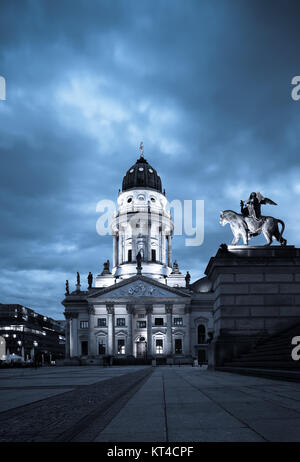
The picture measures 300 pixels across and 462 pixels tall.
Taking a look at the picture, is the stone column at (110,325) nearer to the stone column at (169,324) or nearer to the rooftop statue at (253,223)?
the stone column at (169,324)

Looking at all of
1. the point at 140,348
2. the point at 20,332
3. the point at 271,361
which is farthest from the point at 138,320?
the point at 271,361

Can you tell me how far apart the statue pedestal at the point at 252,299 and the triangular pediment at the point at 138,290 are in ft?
278

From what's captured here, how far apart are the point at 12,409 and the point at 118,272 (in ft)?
374

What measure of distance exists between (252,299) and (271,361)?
6366 millimetres

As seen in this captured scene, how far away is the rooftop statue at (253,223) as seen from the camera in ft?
81.3

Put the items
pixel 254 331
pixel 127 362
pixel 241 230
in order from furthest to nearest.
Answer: pixel 127 362 → pixel 241 230 → pixel 254 331

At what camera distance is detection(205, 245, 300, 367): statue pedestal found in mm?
22812

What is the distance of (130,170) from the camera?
5266 inches

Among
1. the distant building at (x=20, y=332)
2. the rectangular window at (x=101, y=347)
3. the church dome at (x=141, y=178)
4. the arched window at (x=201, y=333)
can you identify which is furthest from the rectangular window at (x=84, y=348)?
the church dome at (x=141, y=178)

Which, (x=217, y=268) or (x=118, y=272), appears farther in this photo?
(x=118, y=272)

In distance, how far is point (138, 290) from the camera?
109 metres

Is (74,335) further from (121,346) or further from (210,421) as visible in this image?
(210,421)

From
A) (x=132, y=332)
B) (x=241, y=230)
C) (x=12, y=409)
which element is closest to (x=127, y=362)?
(x=132, y=332)
